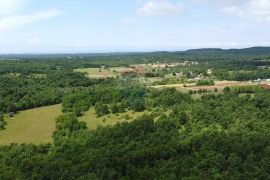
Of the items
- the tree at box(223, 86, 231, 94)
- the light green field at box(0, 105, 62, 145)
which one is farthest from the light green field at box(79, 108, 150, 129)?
the tree at box(223, 86, 231, 94)

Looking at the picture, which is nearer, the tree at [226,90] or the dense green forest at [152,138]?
the dense green forest at [152,138]

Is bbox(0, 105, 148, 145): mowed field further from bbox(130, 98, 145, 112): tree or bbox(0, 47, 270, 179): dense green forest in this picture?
bbox(130, 98, 145, 112): tree

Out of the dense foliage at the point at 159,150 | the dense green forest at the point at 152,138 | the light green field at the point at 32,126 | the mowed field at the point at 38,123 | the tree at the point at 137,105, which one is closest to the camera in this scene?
the dense foliage at the point at 159,150

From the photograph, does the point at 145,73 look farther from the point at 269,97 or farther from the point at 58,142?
the point at 58,142

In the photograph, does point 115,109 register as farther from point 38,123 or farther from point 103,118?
point 38,123

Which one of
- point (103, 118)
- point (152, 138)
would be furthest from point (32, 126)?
point (152, 138)

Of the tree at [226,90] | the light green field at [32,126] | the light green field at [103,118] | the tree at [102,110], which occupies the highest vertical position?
the tree at [226,90]

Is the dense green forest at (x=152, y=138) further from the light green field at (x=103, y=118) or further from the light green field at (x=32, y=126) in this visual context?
the light green field at (x=32, y=126)

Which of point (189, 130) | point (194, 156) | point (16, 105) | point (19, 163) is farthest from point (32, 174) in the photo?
point (16, 105)

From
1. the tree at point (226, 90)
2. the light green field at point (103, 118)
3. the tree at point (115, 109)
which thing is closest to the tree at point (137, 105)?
the light green field at point (103, 118)

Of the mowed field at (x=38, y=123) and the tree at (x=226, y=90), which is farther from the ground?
the tree at (x=226, y=90)
